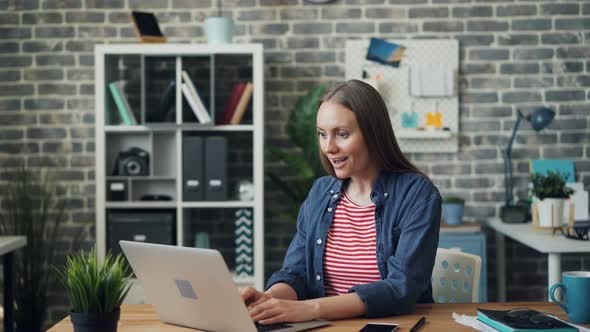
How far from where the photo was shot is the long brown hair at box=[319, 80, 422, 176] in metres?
2.03

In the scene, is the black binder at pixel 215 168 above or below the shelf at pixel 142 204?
→ above

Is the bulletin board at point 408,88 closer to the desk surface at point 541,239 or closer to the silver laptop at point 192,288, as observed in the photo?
the desk surface at point 541,239

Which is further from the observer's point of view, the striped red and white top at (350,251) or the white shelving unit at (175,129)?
the white shelving unit at (175,129)

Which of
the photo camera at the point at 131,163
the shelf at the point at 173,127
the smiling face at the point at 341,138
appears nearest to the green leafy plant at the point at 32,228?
the photo camera at the point at 131,163

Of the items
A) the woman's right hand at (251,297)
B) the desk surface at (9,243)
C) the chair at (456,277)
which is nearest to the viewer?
the woman's right hand at (251,297)

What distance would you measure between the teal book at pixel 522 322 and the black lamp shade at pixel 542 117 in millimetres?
2684

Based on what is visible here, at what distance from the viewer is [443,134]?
4.23 meters

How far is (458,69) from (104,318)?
3.30 m

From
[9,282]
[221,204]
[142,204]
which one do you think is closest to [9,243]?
[9,282]

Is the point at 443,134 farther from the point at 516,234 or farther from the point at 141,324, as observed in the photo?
the point at 141,324

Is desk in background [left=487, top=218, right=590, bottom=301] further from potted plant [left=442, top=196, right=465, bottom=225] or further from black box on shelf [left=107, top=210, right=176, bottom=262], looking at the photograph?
black box on shelf [left=107, top=210, right=176, bottom=262]

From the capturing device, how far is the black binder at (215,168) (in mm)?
3896

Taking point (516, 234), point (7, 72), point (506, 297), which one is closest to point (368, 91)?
point (516, 234)

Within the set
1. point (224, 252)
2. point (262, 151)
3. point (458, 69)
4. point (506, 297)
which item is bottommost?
point (506, 297)
